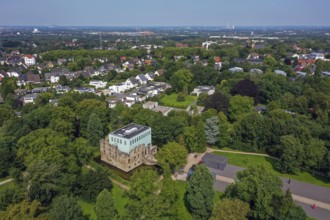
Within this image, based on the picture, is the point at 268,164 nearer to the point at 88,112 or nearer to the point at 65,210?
the point at 65,210

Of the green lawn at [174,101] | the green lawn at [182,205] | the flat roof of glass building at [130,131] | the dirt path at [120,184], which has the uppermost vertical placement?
the flat roof of glass building at [130,131]

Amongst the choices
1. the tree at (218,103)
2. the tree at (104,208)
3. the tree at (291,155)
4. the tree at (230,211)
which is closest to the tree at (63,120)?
the tree at (104,208)

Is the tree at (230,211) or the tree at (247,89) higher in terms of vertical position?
the tree at (247,89)

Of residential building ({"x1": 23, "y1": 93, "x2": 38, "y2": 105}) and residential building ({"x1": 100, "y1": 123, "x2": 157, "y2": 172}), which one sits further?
residential building ({"x1": 23, "y1": 93, "x2": 38, "y2": 105})

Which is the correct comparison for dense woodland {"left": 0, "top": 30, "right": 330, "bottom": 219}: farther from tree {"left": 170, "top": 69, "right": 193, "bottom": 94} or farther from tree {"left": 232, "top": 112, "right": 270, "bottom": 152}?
tree {"left": 170, "top": 69, "right": 193, "bottom": 94}

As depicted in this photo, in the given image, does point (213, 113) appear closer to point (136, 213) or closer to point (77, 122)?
point (77, 122)

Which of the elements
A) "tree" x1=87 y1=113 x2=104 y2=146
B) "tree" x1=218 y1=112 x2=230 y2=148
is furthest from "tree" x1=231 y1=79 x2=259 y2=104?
"tree" x1=87 y1=113 x2=104 y2=146

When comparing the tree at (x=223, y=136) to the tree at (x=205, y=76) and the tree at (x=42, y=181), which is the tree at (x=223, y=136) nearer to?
the tree at (x=42, y=181)
